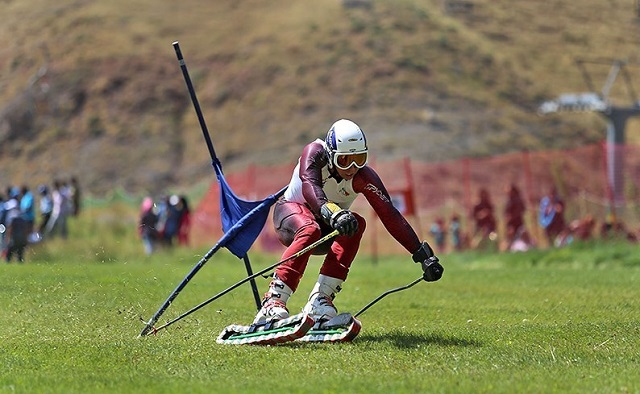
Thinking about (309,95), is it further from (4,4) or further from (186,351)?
(186,351)

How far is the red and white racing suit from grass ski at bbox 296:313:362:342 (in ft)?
1.35

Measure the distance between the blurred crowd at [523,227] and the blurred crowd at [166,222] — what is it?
735 cm

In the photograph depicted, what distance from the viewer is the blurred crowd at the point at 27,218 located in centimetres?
2277

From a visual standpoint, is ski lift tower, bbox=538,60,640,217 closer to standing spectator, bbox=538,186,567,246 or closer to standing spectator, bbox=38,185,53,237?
standing spectator, bbox=538,186,567,246

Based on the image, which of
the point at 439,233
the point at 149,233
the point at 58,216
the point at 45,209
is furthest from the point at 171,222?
the point at 439,233

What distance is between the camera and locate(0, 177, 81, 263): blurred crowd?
896 inches

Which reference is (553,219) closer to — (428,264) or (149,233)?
(149,233)

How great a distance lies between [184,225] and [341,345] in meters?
22.7

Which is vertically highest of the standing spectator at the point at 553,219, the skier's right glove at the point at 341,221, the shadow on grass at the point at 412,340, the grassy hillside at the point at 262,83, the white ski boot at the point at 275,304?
the skier's right glove at the point at 341,221

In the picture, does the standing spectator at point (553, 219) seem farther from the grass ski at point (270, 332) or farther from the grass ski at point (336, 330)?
the grass ski at point (270, 332)

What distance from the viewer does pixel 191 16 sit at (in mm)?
82688

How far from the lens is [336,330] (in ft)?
31.1

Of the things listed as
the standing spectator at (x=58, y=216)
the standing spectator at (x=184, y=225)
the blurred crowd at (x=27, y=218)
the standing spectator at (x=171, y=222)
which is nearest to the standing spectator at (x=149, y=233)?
the standing spectator at (x=171, y=222)

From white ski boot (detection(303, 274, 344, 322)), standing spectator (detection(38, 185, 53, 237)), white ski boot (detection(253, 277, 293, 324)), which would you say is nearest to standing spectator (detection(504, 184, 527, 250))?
standing spectator (detection(38, 185, 53, 237))
